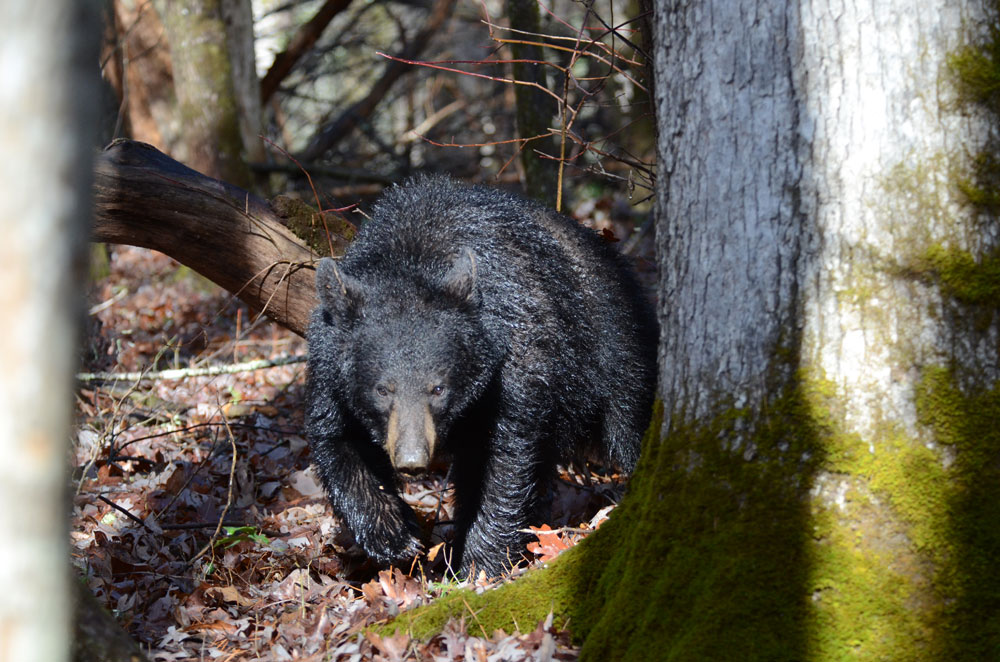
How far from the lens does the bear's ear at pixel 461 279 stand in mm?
5039

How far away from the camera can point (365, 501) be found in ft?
17.8

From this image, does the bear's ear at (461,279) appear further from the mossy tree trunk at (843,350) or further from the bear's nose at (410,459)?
the mossy tree trunk at (843,350)

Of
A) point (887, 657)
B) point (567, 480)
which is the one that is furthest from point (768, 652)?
point (567, 480)

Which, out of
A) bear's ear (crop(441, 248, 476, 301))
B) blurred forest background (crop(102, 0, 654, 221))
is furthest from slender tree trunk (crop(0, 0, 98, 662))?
blurred forest background (crop(102, 0, 654, 221))

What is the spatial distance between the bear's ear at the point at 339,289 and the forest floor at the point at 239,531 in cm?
135

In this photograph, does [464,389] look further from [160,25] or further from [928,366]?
[160,25]

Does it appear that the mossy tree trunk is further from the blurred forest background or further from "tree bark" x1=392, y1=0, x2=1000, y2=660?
the blurred forest background

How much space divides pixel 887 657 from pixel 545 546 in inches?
86.1

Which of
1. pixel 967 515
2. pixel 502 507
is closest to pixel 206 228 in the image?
pixel 502 507

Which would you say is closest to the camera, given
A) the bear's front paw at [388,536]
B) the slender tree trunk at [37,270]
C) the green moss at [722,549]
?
the slender tree trunk at [37,270]

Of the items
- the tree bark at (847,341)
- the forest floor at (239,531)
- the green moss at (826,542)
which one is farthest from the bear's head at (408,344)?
the tree bark at (847,341)

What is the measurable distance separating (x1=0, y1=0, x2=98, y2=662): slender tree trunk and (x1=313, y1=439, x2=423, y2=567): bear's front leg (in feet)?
11.1

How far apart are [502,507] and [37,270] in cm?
388

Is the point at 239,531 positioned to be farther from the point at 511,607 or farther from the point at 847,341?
the point at 847,341
